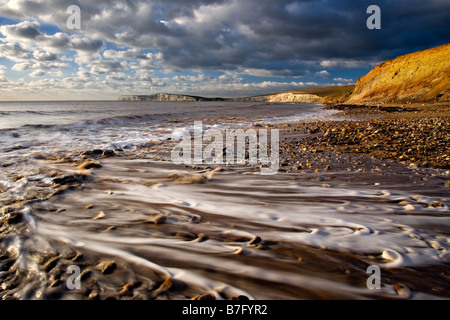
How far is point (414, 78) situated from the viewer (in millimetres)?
42688

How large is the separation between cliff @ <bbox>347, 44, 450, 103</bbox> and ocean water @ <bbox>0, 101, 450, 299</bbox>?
3928cm

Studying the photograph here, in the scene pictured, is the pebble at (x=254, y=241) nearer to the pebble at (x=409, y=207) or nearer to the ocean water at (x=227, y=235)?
the ocean water at (x=227, y=235)

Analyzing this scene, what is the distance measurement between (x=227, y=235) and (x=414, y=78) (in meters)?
56.7

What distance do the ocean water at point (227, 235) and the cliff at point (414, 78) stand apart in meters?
39.3

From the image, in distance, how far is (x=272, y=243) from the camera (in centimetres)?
Result: 249

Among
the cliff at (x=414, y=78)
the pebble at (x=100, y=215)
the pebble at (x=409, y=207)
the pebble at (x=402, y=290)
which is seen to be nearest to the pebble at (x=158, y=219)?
the pebble at (x=100, y=215)

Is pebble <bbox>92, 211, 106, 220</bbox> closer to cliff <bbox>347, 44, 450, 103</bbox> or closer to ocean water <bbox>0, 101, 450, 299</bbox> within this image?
ocean water <bbox>0, 101, 450, 299</bbox>

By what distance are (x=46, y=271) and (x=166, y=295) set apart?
3.94 ft

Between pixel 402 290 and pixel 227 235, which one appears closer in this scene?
pixel 402 290

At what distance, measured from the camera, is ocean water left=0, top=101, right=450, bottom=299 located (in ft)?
6.26

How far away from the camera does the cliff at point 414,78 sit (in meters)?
35.1

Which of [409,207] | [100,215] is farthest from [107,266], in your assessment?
[409,207]

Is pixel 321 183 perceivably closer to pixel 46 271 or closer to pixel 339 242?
pixel 339 242

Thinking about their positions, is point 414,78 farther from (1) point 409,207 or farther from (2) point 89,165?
(2) point 89,165
